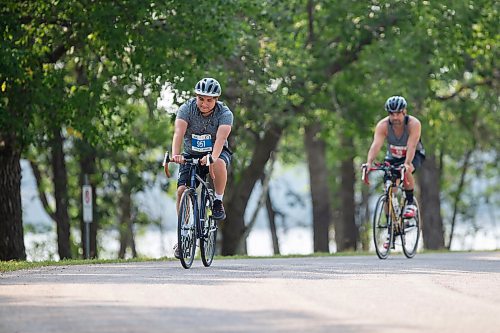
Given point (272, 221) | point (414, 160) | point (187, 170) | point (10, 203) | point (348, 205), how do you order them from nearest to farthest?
point (187, 170) < point (414, 160) < point (10, 203) < point (348, 205) < point (272, 221)

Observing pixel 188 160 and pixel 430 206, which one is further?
pixel 430 206

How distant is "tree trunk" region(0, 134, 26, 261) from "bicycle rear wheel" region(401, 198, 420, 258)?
872 cm

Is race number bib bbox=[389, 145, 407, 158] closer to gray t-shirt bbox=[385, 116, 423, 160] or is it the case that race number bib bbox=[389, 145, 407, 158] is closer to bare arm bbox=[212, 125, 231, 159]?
gray t-shirt bbox=[385, 116, 423, 160]

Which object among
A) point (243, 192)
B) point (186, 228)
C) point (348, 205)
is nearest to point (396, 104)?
point (186, 228)

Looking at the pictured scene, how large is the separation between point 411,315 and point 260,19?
1856 centimetres

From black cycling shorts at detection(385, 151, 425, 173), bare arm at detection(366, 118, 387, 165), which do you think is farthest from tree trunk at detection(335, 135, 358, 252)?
bare arm at detection(366, 118, 387, 165)

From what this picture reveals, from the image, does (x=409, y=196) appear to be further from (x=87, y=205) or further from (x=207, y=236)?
(x=87, y=205)

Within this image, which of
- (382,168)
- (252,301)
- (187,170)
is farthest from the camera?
(382,168)

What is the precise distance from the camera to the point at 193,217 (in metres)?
14.2

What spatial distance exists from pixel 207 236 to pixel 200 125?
4.16 ft

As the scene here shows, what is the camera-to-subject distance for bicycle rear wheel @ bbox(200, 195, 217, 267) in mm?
14594

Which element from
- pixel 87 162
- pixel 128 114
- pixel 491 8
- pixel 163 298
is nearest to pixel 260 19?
pixel 128 114

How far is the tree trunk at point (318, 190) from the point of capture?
3847cm

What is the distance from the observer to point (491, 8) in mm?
29516
